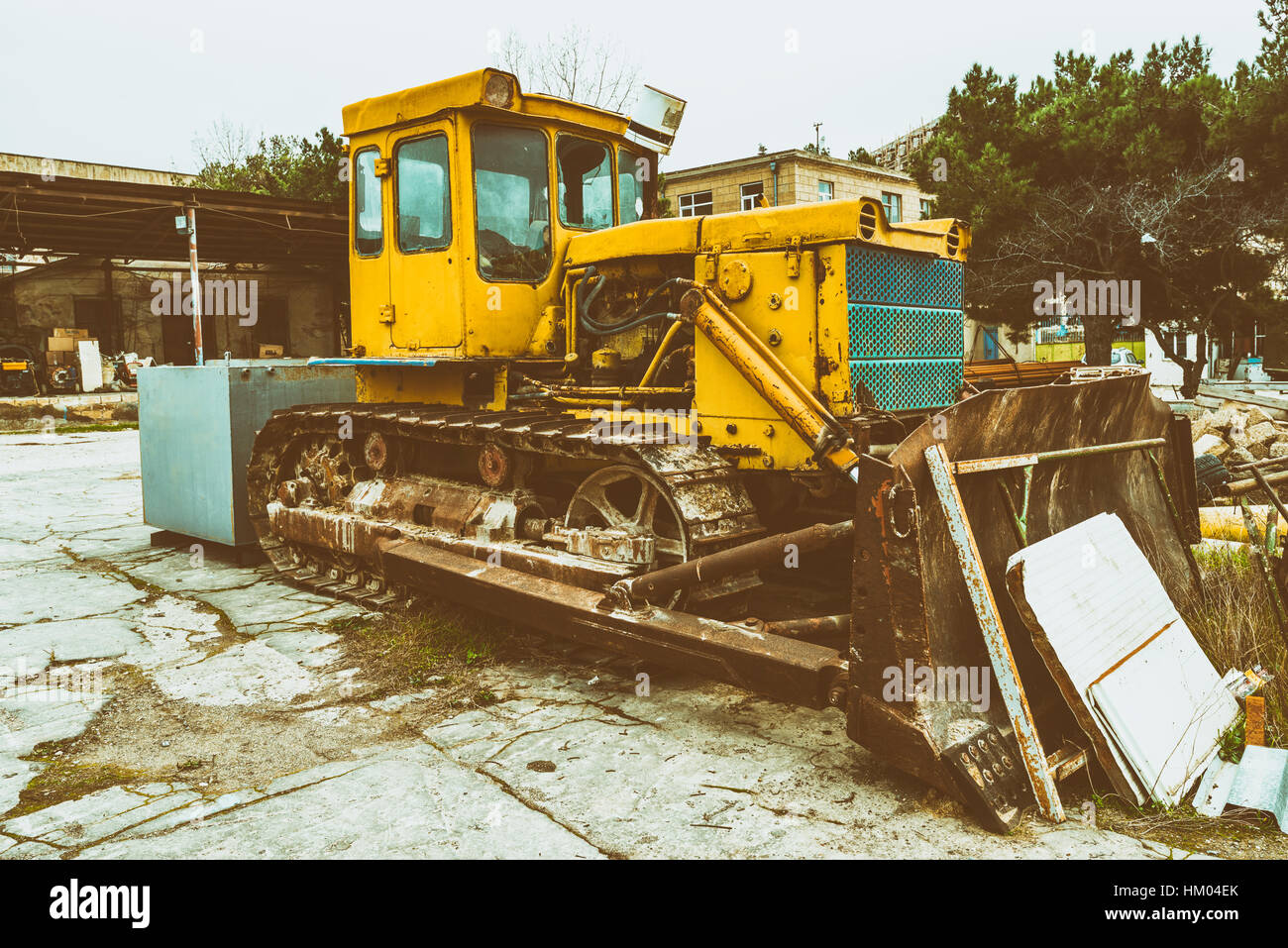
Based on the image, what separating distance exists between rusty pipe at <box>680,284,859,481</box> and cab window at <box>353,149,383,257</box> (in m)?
2.43

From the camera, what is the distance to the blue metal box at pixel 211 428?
7227 millimetres

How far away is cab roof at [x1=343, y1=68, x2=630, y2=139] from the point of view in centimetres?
519

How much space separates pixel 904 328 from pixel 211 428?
17.7ft

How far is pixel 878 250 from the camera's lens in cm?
A: 437

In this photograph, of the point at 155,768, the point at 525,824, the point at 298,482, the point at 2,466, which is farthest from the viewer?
the point at 2,466

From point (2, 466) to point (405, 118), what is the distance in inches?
415

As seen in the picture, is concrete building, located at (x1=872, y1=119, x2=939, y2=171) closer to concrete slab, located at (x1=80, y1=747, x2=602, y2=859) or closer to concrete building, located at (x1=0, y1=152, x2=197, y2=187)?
concrete building, located at (x1=0, y1=152, x2=197, y2=187)

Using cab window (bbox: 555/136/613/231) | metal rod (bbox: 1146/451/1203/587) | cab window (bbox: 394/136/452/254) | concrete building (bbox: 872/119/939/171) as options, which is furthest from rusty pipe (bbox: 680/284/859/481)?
concrete building (bbox: 872/119/939/171)

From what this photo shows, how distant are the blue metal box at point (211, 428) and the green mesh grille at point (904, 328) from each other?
13.8ft

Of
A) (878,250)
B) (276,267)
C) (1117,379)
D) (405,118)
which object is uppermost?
(276,267)

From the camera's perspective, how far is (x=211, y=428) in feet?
24.3

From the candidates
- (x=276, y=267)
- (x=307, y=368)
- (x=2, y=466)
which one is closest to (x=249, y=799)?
(x=307, y=368)

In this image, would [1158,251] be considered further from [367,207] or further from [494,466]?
[494,466]
